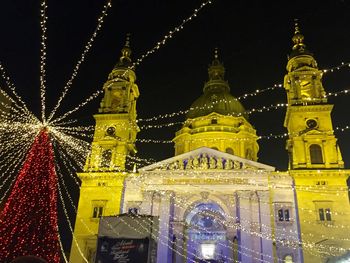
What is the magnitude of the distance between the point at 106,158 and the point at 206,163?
8.83 meters

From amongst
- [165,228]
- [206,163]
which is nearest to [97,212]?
[165,228]

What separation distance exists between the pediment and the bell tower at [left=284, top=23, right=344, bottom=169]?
10.7 ft

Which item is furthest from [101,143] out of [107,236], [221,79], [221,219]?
[221,79]

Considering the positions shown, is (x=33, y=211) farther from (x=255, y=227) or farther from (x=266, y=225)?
(x=266, y=225)

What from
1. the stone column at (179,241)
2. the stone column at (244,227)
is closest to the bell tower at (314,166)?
the stone column at (244,227)

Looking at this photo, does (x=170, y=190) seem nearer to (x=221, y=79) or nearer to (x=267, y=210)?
(x=267, y=210)

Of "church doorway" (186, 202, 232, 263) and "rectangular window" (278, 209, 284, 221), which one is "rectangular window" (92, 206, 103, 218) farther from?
"rectangular window" (278, 209, 284, 221)

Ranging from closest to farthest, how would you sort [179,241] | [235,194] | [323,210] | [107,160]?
[323,210], [179,241], [235,194], [107,160]

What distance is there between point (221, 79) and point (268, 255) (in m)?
27.1

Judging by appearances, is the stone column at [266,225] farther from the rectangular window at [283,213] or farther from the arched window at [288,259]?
the arched window at [288,259]

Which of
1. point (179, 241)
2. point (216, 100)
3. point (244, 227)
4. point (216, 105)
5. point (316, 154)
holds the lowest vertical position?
point (179, 241)

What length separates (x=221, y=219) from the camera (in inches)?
1328

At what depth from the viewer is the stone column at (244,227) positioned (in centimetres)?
3041

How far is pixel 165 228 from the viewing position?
3206 cm
